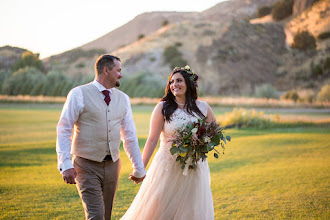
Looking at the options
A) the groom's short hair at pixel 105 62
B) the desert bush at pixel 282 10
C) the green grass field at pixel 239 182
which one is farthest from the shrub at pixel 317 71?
the groom's short hair at pixel 105 62

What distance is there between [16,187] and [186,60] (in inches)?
2035

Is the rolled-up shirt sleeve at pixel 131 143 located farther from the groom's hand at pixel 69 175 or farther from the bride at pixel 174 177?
the groom's hand at pixel 69 175

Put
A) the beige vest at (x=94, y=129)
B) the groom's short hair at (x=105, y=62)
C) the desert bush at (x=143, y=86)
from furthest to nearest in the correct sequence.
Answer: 1. the desert bush at (x=143, y=86)
2. the groom's short hair at (x=105, y=62)
3. the beige vest at (x=94, y=129)

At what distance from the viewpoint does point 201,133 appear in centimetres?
342

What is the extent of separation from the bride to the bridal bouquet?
0.56 feet

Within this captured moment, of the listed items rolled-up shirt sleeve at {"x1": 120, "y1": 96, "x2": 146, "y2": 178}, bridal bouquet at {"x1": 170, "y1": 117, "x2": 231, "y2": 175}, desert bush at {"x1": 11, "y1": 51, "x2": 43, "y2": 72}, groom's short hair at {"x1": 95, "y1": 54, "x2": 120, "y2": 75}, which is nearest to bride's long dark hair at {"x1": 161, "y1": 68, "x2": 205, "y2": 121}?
bridal bouquet at {"x1": 170, "y1": 117, "x2": 231, "y2": 175}

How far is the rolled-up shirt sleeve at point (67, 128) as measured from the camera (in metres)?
2.92

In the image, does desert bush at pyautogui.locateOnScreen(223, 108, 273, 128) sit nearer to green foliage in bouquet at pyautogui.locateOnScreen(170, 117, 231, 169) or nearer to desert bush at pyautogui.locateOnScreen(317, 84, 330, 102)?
desert bush at pyautogui.locateOnScreen(317, 84, 330, 102)

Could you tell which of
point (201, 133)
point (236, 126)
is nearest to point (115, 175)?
point (201, 133)

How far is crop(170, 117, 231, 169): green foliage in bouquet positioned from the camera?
339 centimetres

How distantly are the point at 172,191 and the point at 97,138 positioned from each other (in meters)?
1.03

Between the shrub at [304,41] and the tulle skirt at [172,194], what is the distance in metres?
50.9

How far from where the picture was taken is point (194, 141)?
3.38 metres

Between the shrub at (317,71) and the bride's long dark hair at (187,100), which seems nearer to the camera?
the bride's long dark hair at (187,100)
